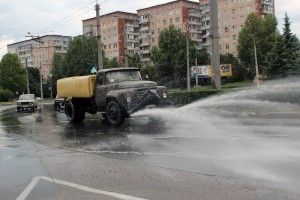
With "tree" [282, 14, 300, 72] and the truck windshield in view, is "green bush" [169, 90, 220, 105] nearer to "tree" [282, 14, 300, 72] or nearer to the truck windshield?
the truck windshield

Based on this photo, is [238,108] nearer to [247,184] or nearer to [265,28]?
[247,184]

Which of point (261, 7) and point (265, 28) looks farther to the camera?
point (261, 7)

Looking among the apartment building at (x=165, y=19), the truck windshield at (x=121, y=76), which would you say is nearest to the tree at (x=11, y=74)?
the apartment building at (x=165, y=19)

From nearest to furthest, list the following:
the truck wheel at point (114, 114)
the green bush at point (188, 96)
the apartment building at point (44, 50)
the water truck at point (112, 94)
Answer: the water truck at point (112, 94), the truck wheel at point (114, 114), the green bush at point (188, 96), the apartment building at point (44, 50)

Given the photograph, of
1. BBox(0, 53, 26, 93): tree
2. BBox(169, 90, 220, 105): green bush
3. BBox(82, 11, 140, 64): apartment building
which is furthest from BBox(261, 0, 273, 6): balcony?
BBox(169, 90, 220, 105): green bush

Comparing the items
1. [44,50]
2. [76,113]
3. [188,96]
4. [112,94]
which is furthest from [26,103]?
[44,50]

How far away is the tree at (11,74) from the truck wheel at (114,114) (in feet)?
261

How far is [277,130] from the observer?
12.0 m

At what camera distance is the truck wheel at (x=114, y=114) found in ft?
50.2

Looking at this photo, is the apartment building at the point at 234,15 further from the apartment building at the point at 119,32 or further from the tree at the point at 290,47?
the tree at the point at 290,47

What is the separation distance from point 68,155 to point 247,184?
4971 mm

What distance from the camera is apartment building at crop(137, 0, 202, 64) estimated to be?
114 metres

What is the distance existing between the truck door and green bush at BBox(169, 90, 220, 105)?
5341mm

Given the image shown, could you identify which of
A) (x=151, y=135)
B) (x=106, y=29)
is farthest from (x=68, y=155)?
(x=106, y=29)
